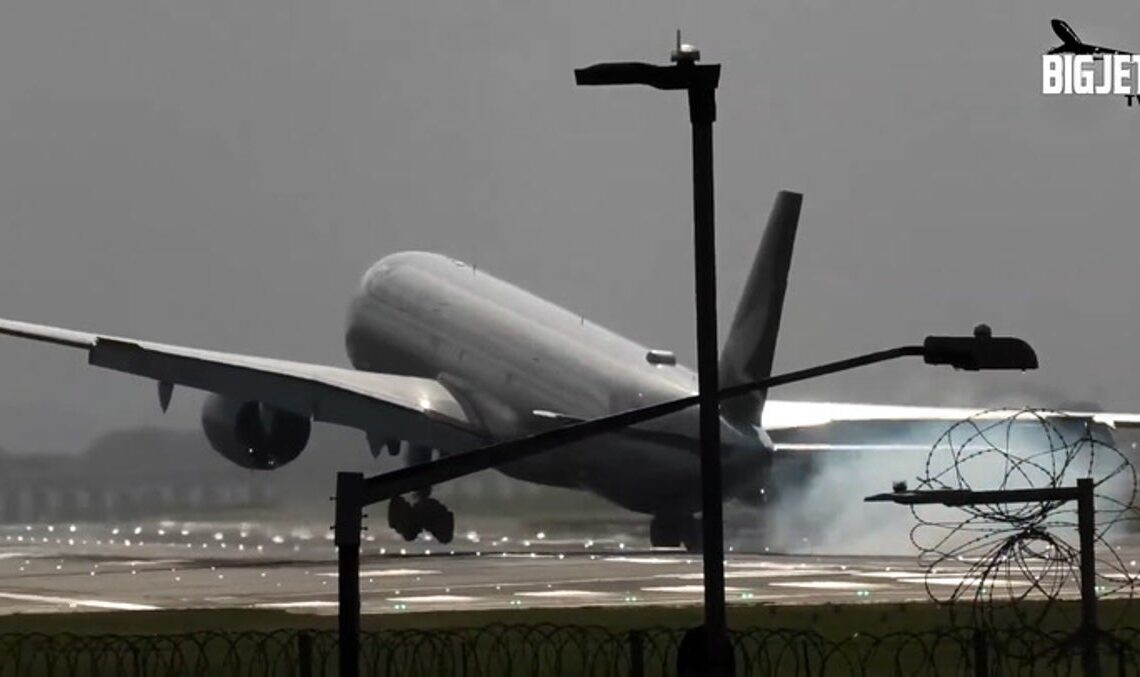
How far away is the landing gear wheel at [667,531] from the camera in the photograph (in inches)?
2953

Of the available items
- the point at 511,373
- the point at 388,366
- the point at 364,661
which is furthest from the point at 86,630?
the point at 388,366

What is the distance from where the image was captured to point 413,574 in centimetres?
6419

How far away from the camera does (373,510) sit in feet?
274

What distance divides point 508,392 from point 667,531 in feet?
26.5

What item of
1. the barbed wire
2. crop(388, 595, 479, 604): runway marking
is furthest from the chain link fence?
the barbed wire

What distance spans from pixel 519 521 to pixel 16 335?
14621 mm

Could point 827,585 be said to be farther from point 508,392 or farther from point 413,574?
point 508,392

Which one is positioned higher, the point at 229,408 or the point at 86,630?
the point at 229,408

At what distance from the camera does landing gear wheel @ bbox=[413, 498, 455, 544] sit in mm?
78688

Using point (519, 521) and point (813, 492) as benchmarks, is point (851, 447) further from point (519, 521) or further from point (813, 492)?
point (519, 521)

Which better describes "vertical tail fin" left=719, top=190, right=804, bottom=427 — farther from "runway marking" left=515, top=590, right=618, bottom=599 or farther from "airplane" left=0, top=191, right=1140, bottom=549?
"runway marking" left=515, top=590, right=618, bottom=599

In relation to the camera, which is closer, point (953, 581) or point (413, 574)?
point (953, 581)

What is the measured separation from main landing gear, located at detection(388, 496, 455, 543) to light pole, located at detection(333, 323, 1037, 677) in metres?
44.7

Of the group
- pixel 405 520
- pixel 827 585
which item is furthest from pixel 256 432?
pixel 827 585
